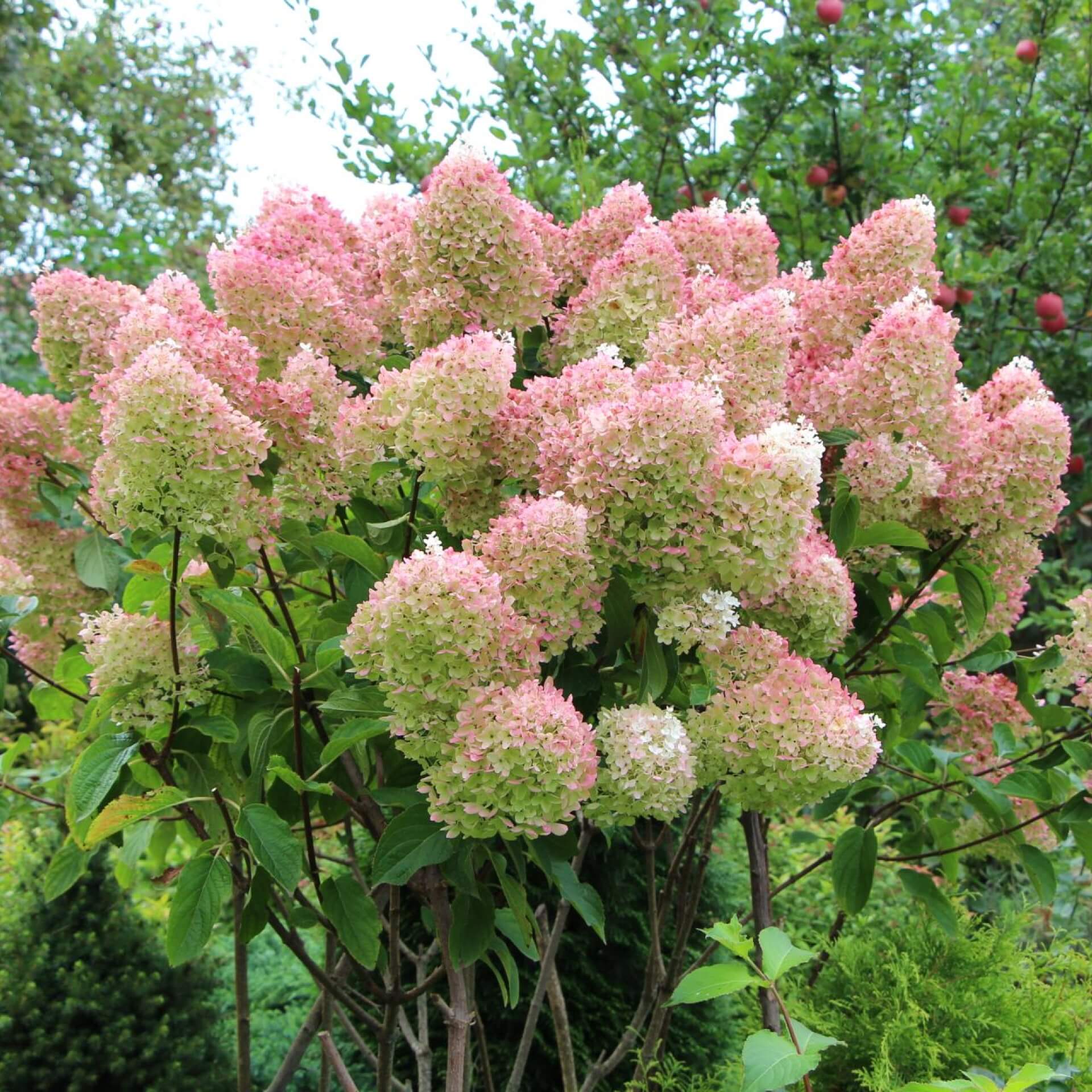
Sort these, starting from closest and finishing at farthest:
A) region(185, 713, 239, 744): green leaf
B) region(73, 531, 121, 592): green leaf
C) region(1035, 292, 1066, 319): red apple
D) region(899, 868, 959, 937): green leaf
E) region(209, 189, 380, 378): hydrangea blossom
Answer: region(185, 713, 239, 744): green leaf
region(209, 189, 380, 378): hydrangea blossom
region(73, 531, 121, 592): green leaf
region(899, 868, 959, 937): green leaf
region(1035, 292, 1066, 319): red apple

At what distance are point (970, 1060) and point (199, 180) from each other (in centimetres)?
1071

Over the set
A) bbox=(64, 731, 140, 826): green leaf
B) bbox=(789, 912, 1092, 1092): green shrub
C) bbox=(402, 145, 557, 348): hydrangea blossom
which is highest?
bbox=(402, 145, 557, 348): hydrangea blossom

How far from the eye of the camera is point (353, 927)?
1.52 metres

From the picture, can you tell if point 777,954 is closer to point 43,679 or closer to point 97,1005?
point 43,679

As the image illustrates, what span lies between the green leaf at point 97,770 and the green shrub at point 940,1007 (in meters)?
1.57

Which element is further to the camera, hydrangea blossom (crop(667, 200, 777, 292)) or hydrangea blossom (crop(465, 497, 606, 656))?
hydrangea blossom (crop(667, 200, 777, 292))

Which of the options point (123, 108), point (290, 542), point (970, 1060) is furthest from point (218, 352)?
point (123, 108)

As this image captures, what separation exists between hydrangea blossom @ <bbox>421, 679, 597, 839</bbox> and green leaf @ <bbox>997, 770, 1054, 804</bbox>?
3.28 feet

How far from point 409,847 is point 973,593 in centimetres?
102

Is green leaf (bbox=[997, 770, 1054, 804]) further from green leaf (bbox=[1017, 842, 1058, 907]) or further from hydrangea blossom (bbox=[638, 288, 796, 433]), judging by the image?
hydrangea blossom (bbox=[638, 288, 796, 433])

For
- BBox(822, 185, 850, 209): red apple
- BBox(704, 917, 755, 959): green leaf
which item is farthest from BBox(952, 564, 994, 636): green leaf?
BBox(822, 185, 850, 209): red apple

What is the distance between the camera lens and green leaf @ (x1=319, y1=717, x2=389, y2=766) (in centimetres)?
132

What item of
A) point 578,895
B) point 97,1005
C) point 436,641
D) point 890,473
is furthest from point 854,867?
point 97,1005

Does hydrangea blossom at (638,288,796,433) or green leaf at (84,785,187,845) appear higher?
hydrangea blossom at (638,288,796,433)
